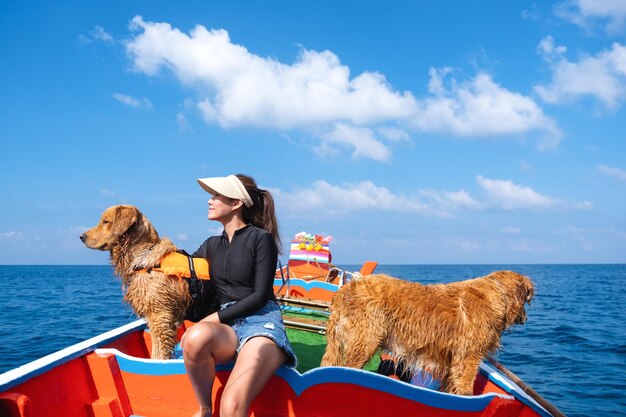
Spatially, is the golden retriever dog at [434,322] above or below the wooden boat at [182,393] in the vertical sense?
above

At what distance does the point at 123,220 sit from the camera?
4410mm

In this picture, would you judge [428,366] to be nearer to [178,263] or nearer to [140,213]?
→ [178,263]

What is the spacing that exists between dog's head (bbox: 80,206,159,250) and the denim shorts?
1.58 metres

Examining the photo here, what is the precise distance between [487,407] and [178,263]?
299 cm

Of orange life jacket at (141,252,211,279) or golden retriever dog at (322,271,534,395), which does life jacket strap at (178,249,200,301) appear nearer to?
orange life jacket at (141,252,211,279)

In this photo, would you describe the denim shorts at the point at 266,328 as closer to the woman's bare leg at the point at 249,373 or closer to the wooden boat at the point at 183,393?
the woman's bare leg at the point at 249,373

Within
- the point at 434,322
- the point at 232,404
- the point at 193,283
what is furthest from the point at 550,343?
the point at 232,404

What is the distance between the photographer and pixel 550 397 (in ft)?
29.5

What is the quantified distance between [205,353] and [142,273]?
1.62 meters

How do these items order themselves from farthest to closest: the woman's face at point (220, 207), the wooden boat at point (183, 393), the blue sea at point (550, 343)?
the blue sea at point (550, 343)
the woman's face at point (220, 207)
the wooden boat at point (183, 393)

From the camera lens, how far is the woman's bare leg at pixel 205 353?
307 centimetres

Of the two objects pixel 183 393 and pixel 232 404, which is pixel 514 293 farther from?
pixel 183 393

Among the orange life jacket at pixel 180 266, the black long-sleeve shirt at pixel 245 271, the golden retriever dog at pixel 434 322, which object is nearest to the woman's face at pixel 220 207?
the black long-sleeve shirt at pixel 245 271

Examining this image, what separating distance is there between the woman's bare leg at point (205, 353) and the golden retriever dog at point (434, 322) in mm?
1129
